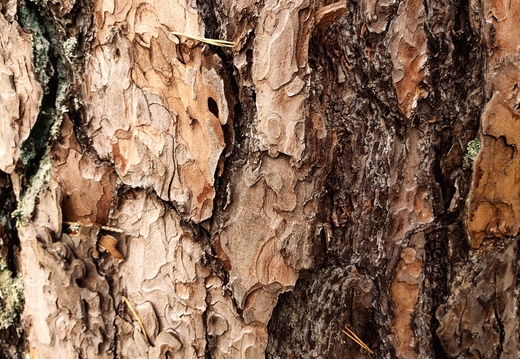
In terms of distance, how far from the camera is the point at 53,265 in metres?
0.96

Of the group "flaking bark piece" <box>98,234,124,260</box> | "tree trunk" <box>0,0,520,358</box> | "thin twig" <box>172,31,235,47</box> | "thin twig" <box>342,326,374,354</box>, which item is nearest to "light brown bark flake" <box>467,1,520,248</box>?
"tree trunk" <box>0,0,520,358</box>

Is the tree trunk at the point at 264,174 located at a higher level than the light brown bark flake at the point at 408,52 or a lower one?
lower

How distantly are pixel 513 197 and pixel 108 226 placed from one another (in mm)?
742

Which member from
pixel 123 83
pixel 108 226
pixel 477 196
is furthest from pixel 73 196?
pixel 477 196

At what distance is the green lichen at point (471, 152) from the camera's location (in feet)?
2.97

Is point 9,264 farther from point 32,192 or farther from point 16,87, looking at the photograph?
point 16,87

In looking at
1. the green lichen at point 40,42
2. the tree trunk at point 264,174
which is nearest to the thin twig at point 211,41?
the tree trunk at point 264,174

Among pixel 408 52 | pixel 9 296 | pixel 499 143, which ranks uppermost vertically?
pixel 408 52

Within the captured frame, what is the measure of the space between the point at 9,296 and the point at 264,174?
593 mm

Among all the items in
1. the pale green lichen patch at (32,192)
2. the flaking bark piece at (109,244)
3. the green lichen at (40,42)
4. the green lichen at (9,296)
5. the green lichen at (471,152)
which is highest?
the green lichen at (40,42)

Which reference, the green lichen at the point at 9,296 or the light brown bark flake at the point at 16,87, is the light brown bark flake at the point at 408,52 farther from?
the green lichen at the point at 9,296

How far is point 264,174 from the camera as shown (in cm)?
88

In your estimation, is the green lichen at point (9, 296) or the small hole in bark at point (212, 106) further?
the green lichen at point (9, 296)

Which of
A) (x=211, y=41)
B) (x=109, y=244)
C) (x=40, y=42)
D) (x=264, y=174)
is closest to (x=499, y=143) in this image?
(x=264, y=174)
